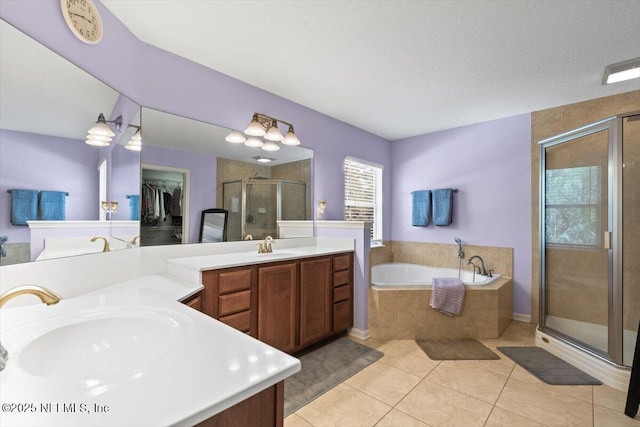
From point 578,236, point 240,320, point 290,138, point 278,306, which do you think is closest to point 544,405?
point 578,236

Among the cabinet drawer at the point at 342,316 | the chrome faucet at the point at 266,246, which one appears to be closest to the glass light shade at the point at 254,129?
the chrome faucet at the point at 266,246

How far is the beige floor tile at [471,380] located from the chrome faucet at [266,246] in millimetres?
1670

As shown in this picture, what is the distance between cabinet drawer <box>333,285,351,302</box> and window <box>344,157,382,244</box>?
1.18m

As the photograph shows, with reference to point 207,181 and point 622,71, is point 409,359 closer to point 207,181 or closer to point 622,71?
point 207,181

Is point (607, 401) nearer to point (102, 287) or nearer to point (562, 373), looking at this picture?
point (562, 373)

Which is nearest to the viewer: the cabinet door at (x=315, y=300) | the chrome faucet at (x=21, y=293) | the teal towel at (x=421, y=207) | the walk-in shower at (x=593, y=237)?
the chrome faucet at (x=21, y=293)

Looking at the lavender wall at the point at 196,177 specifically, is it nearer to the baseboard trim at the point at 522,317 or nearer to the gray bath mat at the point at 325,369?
the gray bath mat at the point at 325,369

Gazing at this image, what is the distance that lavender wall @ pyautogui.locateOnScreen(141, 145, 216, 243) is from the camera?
7.30 feet

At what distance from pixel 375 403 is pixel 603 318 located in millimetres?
2043

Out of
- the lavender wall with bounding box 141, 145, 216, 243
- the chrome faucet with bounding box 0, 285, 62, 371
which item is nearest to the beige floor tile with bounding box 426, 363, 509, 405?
the lavender wall with bounding box 141, 145, 216, 243

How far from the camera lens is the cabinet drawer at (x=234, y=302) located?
1.94m

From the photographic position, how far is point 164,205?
7.19 ft

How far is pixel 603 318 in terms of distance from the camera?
2348mm

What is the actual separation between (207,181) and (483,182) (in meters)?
3.31
